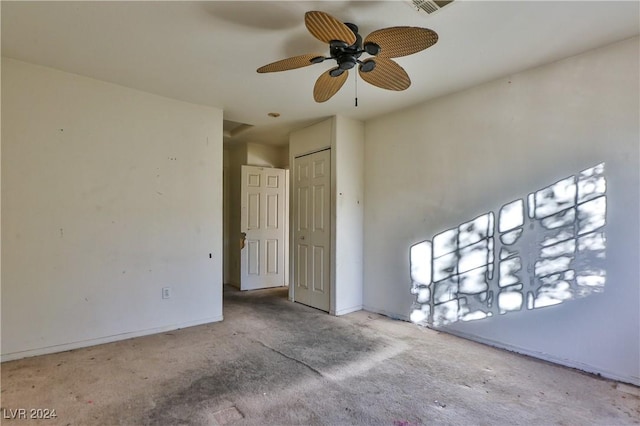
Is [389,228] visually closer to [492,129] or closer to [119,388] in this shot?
[492,129]

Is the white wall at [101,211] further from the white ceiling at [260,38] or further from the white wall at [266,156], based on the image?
the white wall at [266,156]

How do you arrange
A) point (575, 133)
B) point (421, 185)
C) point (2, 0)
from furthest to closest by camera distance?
point (421, 185) < point (575, 133) < point (2, 0)

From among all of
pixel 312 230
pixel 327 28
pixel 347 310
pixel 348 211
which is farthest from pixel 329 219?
pixel 327 28

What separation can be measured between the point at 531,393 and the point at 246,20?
10.4 ft

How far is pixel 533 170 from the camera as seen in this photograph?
2.76 meters

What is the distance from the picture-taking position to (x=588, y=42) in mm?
2371

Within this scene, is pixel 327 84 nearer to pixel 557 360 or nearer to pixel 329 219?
pixel 329 219

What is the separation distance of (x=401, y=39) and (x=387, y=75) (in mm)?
442

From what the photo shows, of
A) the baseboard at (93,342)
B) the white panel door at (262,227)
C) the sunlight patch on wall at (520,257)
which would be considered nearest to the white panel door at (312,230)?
the white panel door at (262,227)

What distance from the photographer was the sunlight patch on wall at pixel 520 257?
8.09 feet

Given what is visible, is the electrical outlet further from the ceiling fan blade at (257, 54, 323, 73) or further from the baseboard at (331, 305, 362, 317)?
Result: the ceiling fan blade at (257, 54, 323, 73)

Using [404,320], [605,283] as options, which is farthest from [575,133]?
[404,320]

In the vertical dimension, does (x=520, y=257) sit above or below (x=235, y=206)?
below

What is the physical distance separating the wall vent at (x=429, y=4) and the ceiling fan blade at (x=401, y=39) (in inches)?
9.9
